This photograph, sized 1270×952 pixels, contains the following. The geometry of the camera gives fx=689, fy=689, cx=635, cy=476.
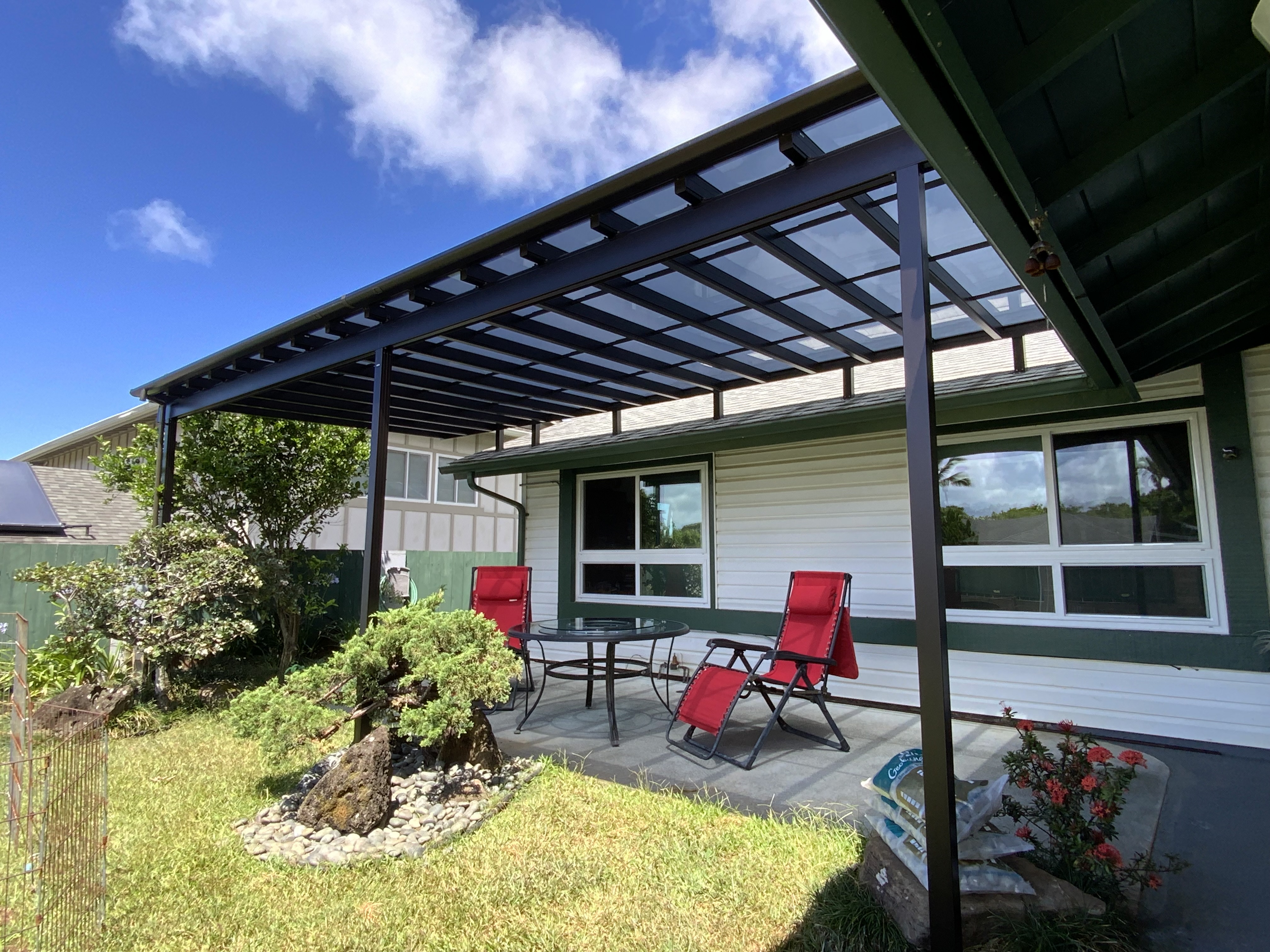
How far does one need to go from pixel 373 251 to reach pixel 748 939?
17906 mm

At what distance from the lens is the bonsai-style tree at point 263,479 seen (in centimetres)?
729

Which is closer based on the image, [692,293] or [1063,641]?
[692,293]

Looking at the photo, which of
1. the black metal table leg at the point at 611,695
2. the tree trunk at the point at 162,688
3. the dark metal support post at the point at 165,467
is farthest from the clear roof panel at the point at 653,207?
the dark metal support post at the point at 165,467

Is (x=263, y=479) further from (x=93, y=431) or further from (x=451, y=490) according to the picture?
(x=93, y=431)

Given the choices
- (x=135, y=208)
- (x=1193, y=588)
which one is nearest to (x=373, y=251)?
(x=135, y=208)

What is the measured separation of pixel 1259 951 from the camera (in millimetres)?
2113

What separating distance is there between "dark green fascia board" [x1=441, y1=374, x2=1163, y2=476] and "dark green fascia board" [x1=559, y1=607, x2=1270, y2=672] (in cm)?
151

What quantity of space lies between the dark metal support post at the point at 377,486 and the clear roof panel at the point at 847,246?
9.29 feet

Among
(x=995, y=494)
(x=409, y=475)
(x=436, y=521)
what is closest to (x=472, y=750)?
(x=995, y=494)

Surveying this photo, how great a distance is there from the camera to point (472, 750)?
3.65 metres

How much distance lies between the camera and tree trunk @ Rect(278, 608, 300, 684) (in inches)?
270

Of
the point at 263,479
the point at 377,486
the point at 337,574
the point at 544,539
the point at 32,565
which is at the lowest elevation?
the point at 337,574

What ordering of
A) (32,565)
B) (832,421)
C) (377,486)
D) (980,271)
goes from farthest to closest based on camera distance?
(32,565)
(832,421)
(377,486)
(980,271)

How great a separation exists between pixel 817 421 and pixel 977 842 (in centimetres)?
360
